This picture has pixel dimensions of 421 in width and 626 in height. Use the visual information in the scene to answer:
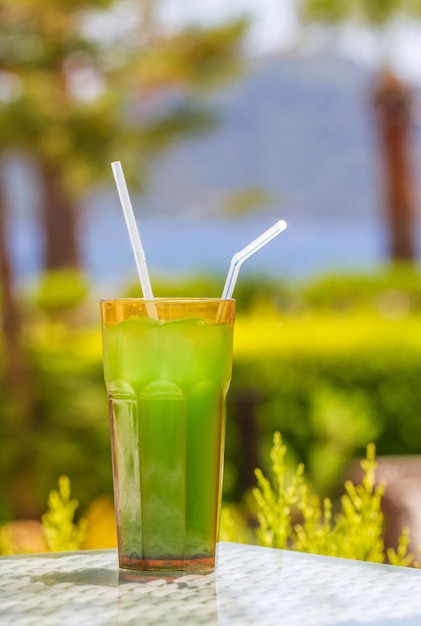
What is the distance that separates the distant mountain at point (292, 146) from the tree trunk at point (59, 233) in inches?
627

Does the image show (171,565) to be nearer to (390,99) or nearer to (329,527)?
(329,527)

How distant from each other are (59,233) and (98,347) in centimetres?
447

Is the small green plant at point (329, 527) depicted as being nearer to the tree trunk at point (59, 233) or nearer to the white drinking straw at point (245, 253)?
the white drinking straw at point (245, 253)

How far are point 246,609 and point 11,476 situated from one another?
3.86m

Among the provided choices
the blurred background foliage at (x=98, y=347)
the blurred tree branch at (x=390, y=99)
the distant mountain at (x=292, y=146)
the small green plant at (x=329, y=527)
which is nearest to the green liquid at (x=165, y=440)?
the small green plant at (x=329, y=527)

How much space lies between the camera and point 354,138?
31.6 m

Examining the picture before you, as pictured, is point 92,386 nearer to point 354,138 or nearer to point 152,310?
point 152,310

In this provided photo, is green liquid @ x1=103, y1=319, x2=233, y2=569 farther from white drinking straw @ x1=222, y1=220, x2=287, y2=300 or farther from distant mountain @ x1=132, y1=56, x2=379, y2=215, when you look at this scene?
distant mountain @ x1=132, y1=56, x2=379, y2=215

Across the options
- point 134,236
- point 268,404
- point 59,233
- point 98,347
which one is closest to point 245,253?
point 134,236

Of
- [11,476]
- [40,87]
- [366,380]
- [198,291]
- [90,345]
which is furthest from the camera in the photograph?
[198,291]

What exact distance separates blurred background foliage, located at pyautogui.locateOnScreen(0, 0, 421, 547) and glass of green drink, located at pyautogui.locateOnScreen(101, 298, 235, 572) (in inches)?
113

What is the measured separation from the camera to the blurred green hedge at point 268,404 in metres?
4.73

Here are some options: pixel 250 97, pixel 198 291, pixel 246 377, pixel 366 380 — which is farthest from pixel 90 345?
pixel 250 97

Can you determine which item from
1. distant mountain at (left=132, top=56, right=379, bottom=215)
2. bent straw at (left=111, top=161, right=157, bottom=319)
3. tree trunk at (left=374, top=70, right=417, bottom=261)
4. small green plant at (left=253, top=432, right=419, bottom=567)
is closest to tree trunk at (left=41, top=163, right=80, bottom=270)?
tree trunk at (left=374, top=70, right=417, bottom=261)
